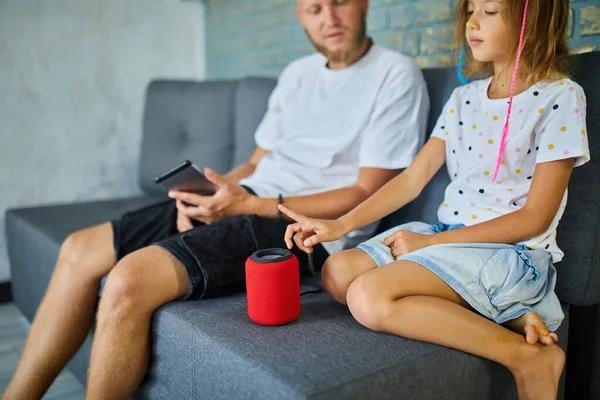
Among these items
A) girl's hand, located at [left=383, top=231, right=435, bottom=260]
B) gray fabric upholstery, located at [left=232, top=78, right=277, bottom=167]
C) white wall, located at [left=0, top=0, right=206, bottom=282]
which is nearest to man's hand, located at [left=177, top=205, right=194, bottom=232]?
girl's hand, located at [left=383, top=231, right=435, bottom=260]

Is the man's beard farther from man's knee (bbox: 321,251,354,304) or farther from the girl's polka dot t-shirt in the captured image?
man's knee (bbox: 321,251,354,304)

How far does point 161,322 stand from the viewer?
118 cm

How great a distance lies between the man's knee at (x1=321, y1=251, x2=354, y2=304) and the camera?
3.94ft

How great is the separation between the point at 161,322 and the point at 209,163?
113 cm

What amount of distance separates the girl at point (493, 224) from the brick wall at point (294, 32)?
366mm

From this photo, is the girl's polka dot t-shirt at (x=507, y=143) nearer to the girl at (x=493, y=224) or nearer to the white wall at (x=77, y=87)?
the girl at (x=493, y=224)

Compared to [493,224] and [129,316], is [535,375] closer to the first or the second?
[493,224]

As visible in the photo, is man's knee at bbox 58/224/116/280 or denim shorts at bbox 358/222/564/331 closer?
denim shorts at bbox 358/222/564/331

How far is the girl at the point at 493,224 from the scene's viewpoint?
1028 mm

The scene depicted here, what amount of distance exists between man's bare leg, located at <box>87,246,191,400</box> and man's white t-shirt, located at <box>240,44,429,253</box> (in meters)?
0.42

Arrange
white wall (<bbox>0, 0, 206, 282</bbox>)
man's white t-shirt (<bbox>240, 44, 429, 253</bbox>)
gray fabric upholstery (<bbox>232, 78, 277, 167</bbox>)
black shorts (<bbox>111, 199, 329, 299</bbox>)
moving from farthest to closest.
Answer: white wall (<bbox>0, 0, 206, 282</bbox>)
gray fabric upholstery (<bbox>232, 78, 277, 167</bbox>)
man's white t-shirt (<bbox>240, 44, 429, 253</bbox>)
black shorts (<bbox>111, 199, 329, 299</bbox>)

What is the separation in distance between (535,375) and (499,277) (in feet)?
0.59

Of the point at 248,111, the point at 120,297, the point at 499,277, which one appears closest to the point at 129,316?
the point at 120,297

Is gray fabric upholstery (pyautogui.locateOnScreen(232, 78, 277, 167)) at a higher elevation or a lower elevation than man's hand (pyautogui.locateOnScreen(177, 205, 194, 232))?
higher
